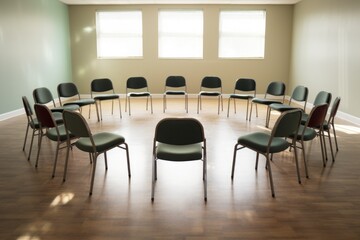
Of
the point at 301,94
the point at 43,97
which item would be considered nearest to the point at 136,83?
the point at 43,97

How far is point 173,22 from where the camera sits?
10383 mm

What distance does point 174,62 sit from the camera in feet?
34.5

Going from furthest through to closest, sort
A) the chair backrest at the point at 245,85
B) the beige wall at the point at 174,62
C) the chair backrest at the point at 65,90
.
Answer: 1. the beige wall at the point at 174,62
2. the chair backrest at the point at 245,85
3. the chair backrest at the point at 65,90

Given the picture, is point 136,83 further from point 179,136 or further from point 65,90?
point 179,136

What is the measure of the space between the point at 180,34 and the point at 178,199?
8.01m

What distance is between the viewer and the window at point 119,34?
1037 cm

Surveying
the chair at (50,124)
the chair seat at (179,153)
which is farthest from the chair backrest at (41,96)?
the chair seat at (179,153)

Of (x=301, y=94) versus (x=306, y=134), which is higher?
(x=301, y=94)

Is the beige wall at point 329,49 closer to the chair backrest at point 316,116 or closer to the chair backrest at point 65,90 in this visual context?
the chair backrest at point 316,116

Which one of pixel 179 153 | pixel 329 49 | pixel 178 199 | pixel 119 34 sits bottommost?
pixel 178 199

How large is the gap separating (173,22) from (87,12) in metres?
2.70

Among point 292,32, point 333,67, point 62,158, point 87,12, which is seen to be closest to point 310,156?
point 62,158

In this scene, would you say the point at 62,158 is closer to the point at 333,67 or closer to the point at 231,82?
the point at 333,67

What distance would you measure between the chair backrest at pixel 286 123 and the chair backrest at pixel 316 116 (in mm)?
418
